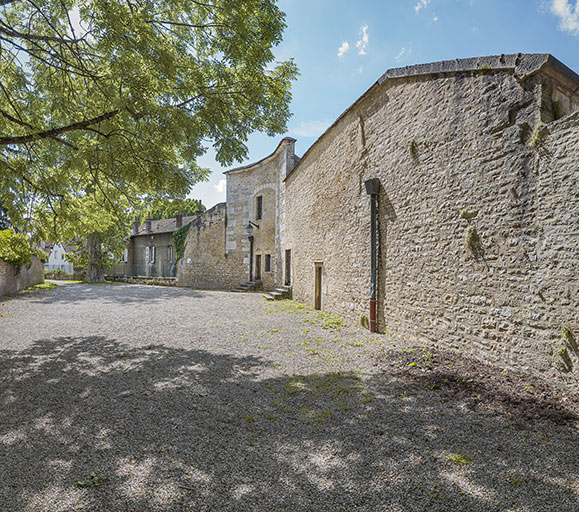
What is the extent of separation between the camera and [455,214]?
547 centimetres

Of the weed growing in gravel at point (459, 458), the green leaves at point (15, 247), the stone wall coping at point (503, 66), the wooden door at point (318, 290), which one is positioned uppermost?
the stone wall coping at point (503, 66)

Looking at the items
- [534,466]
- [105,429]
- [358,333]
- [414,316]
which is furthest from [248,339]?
[534,466]

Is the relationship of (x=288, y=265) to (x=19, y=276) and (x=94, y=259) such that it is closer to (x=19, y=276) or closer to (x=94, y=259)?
(x=19, y=276)

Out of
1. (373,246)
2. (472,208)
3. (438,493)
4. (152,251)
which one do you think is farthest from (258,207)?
(438,493)

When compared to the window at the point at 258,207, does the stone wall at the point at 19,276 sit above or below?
below

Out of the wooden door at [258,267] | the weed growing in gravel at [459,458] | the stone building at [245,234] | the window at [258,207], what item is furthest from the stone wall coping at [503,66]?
the wooden door at [258,267]

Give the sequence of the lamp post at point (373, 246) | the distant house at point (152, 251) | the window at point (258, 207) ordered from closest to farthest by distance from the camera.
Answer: the lamp post at point (373, 246)
the window at point (258, 207)
the distant house at point (152, 251)

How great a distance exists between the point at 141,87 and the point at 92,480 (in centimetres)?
440

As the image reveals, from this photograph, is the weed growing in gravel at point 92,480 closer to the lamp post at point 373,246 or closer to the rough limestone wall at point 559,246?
the rough limestone wall at point 559,246

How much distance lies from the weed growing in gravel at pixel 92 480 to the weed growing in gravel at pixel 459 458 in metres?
2.73

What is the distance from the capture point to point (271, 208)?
1791cm

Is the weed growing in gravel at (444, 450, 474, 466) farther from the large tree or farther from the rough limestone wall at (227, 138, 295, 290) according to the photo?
the rough limestone wall at (227, 138, 295, 290)

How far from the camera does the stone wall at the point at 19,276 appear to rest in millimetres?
12942

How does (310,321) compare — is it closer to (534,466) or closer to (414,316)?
(414,316)
